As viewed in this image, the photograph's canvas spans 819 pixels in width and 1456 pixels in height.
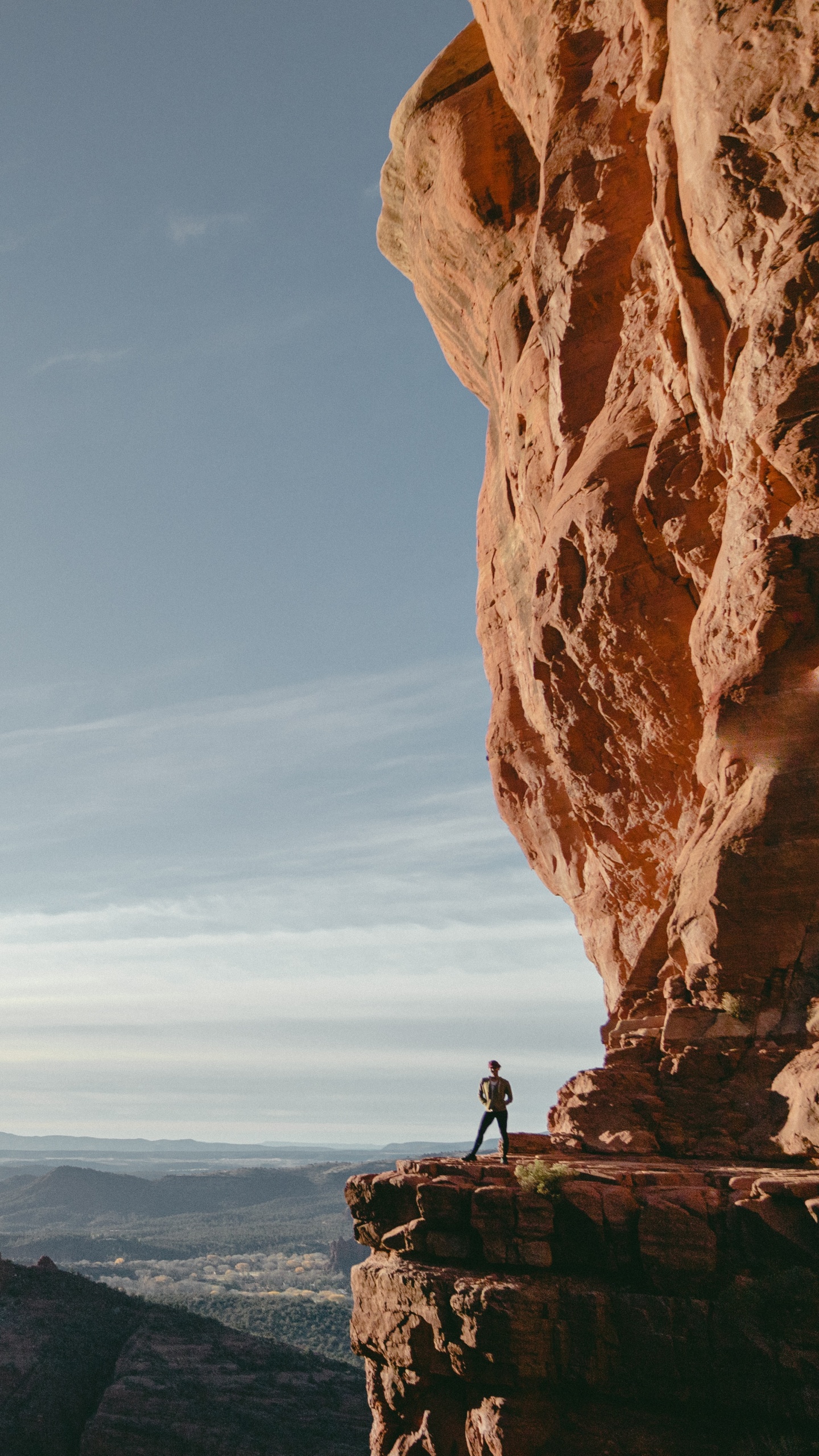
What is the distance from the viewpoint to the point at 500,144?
1024 inches

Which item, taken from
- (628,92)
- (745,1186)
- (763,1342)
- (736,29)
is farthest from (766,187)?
(763,1342)

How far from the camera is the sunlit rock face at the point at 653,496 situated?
1371cm

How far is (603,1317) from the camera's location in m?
11.2

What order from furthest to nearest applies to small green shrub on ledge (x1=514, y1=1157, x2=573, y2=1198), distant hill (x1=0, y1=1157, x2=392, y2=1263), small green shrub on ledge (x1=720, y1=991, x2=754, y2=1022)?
distant hill (x1=0, y1=1157, x2=392, y2=1263) → small green shrub on ledge (x1=720, y1=991, x2=754, y2=1022) → small green shrub on ledge (x1=514, y1=1157, x2=573, y2=1198)

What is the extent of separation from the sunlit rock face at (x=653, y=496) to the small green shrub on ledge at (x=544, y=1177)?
5.84 feet

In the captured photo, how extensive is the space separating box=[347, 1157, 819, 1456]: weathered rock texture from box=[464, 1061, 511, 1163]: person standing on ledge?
162 centimetres

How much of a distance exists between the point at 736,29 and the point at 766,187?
2353 mm

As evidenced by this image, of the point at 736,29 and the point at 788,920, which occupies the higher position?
the point at 736,29

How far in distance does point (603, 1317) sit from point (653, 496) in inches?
508

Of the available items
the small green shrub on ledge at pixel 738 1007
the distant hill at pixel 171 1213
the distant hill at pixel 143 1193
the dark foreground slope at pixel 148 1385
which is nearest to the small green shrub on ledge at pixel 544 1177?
the small green shrub on ledge at pixel 738 1007

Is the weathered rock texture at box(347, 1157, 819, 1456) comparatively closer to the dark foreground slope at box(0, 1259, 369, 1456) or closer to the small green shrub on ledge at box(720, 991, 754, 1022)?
the small green shrub on ledge at box(720, 991, 754, 1022)

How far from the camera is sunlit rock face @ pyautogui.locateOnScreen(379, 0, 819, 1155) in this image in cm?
1371

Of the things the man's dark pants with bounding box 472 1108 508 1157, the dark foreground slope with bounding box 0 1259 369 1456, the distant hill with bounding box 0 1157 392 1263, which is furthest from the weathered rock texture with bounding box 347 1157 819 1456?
the distant hill with bounding box 0 1157 392 1263

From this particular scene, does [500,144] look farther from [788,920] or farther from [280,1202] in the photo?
[280,1202]
